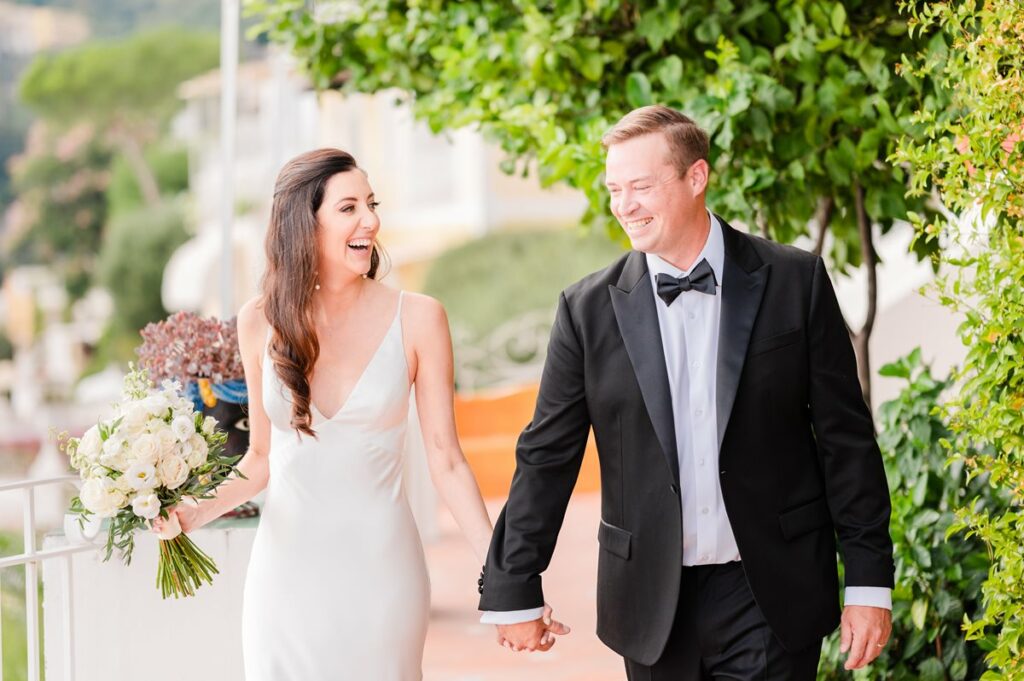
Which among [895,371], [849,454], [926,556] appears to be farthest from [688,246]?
[895,371]

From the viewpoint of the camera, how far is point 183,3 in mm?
40281

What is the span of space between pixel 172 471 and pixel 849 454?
142cm

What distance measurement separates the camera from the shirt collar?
9.32ft

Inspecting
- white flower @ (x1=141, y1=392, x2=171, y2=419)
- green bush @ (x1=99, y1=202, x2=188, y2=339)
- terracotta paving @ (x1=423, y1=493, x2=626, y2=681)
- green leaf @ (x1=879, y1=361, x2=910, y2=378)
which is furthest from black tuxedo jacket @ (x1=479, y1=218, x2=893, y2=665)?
green bush @ (x1=99, y1=202, x2=188, y2=339)

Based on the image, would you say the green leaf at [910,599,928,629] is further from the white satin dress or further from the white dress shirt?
the white satin dress

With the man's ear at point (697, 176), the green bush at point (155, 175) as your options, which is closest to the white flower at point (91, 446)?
the man's ear at point (697, 176)

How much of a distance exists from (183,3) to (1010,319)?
40.0m

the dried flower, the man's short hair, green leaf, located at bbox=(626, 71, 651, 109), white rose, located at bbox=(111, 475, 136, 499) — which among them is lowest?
white rose, located at bbox=(111, 475, 136, 499)

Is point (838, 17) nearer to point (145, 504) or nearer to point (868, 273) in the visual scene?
point (868, 273)

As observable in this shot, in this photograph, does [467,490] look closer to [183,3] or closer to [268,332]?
[268,332]

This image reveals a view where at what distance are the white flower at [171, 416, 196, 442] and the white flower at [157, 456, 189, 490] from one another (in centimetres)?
5

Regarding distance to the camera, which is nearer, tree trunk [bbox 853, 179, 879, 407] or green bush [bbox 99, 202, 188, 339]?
tree trunk [bbox 853, 179, 879, 407]

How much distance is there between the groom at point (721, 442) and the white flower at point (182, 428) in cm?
85

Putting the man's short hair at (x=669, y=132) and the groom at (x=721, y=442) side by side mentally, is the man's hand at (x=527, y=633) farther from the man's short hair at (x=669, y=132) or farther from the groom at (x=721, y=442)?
the man's short hair at (x=669, y=132)
